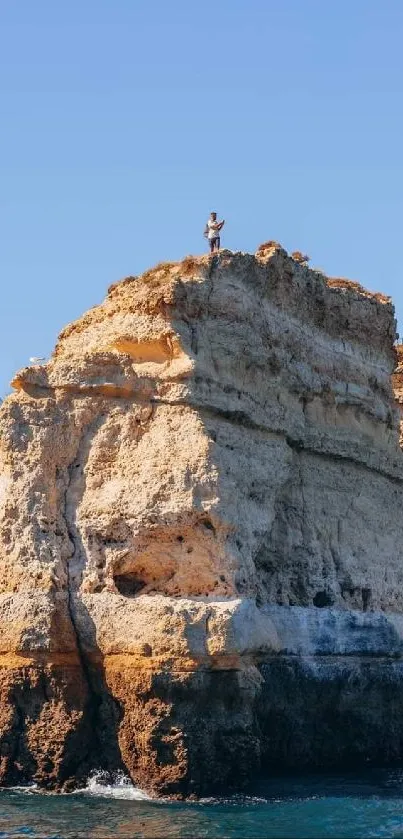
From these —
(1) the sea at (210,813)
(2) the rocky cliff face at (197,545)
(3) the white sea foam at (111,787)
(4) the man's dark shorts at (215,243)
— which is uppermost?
(4) the man's dark shorts at (215,243)

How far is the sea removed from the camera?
14836 millimetres

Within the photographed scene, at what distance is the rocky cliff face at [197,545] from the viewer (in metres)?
16.8

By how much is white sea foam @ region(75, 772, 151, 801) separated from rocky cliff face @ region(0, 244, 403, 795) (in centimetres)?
19

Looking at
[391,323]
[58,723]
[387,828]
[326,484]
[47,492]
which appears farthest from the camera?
[391,323]

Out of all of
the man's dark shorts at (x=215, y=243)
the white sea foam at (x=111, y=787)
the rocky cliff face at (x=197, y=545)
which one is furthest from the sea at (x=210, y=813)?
the man's dark shorts at (x=215, y=243)

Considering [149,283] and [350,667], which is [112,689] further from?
[149,283]

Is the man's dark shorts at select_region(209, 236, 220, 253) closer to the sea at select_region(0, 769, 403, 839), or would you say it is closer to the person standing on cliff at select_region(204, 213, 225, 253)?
the person standing on cliff at select_region(204, 213, 225, 253)

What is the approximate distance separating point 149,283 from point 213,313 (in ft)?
3.90

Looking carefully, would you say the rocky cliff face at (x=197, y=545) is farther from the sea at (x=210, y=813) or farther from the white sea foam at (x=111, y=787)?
the sea at (x=210, y=813)

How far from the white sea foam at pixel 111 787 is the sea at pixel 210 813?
1cm

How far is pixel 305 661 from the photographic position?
62.0ft

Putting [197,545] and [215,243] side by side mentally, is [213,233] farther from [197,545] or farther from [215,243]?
[197,545]

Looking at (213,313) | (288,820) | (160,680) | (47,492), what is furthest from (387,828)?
(213,313)

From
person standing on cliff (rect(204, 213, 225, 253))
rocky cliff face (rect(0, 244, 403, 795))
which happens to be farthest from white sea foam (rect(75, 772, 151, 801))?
person standing on cliff (rect(204, 213, 225, 253))
